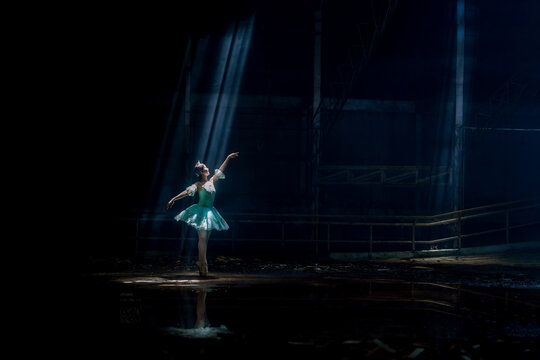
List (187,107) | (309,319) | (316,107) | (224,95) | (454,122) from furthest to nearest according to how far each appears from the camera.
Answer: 1. (224,95)
2. (187,107)
3. (316,107)
4. (454,122)
5. (309,319)

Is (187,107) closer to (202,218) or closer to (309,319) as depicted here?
(202,218)

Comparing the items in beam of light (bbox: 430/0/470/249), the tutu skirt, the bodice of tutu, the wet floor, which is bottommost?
the wet floor

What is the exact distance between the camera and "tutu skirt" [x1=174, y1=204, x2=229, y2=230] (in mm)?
12977

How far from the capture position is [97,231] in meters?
24.5

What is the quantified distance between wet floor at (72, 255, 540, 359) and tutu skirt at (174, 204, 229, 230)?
0.95 m

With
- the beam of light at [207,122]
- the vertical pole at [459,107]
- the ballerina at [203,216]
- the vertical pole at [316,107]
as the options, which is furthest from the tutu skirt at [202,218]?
the beam of light at [207,122]

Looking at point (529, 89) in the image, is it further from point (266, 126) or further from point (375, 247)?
point (266, 126)

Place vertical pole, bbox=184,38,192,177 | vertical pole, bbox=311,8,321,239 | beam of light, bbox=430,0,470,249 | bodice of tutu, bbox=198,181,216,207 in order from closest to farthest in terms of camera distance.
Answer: bodice of tutu, bbox=198,181,216,207 < beam of light, bbox=430,0,470,249 < vertical pole, bbox=311,8,321,239 < vertical pole, bbox=184,38,192,177

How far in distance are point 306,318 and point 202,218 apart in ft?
17.5

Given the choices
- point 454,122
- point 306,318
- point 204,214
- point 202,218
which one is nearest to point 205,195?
point 204,214

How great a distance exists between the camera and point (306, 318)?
8.07 metres

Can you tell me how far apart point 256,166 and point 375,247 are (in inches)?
223

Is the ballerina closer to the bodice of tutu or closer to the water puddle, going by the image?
the bodice of tutu

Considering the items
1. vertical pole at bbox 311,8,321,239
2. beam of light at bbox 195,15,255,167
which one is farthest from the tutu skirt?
beam of light at bbox 195,15,255,167
